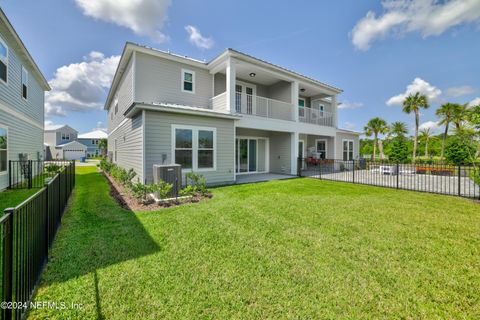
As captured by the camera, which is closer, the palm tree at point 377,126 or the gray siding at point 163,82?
the gray siding at point 163,82

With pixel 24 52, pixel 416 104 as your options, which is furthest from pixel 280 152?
pixel 416 104

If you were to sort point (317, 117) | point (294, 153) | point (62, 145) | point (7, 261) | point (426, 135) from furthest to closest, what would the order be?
point (62, 145) < point (426, 135) < point (317, 117) < point (294, 153) < point (7, 261)

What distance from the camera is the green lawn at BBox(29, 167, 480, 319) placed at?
238 cm

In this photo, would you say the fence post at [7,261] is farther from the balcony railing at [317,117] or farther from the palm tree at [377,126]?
the palm tree at [377,126]

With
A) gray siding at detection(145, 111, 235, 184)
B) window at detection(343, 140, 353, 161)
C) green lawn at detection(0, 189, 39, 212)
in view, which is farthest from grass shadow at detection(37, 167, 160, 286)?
window at detection(343, 140, 353, 161)

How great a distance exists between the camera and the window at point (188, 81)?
11.4 metres

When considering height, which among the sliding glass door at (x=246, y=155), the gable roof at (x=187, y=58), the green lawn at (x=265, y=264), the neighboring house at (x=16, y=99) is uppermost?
the gable roof at (x=187, y=58)

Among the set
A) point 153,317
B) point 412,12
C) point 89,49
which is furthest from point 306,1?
point 89,49

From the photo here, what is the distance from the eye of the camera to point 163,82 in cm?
1075

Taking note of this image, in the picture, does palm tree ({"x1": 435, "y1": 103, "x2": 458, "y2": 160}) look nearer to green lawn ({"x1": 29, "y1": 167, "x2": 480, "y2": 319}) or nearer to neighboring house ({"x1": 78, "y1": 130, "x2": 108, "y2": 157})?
green lawn ({"x1": 29, "y1": 167, "x2": 480, "y2": 319})

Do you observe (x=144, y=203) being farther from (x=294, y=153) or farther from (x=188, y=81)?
(x=294, y=153)

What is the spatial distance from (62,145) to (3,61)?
40.2 metres

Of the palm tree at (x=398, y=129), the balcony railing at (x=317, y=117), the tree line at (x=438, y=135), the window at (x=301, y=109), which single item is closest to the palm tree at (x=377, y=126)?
the tree line at (x=438, y=135)

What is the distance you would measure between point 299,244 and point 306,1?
12.1 m
